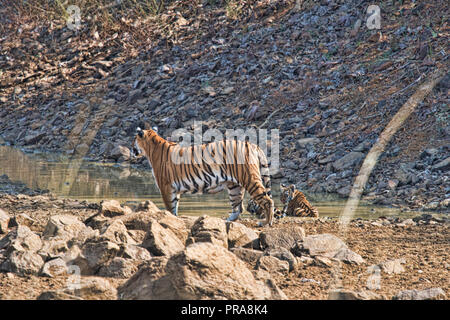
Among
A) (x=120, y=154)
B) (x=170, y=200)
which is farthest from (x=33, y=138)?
(x=170, y=200)

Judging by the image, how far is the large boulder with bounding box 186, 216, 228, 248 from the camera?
21.7ft

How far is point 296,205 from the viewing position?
34.3 ft

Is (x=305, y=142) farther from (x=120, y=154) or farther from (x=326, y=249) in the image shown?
(x=326, y=249)

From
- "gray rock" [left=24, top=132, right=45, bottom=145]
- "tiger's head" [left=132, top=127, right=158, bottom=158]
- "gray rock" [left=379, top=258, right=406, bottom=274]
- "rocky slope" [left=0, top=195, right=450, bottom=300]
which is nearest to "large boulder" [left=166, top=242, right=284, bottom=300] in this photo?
"rocky slope" [left=0, top=195, right=450, bottom=300]

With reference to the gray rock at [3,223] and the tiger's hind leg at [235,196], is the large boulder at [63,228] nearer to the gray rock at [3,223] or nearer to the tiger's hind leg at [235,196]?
the gray rock at [3,223]

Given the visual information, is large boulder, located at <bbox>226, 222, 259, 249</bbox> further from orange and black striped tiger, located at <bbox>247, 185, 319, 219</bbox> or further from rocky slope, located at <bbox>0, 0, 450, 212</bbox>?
rocky slope, located at <bbox>0, 0, 450, 212</bbox>

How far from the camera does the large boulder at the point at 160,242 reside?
20.7 feet

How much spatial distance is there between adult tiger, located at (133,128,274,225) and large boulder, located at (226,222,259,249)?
6.39 ft

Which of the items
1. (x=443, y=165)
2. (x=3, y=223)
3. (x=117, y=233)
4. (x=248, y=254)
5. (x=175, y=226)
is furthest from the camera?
(x=443, y=165)

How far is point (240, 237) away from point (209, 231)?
1.76ft

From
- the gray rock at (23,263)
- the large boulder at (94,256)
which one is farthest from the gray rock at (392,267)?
the gray rock at (23,263)

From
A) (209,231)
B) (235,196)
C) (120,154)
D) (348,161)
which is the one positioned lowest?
(209,231)
